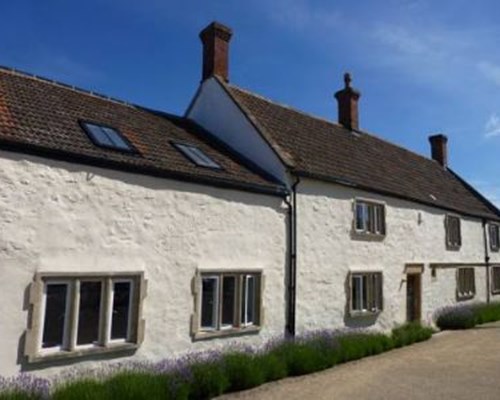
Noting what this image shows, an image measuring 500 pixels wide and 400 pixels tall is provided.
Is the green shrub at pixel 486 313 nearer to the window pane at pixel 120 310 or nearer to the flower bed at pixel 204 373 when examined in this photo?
the flower bed at pixel 204 373

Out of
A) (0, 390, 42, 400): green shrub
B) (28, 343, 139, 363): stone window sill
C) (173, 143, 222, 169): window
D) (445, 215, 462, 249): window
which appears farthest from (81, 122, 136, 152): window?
(445, 215, 462, 249): window

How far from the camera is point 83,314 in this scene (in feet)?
30.1

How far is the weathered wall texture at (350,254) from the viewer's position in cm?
1362

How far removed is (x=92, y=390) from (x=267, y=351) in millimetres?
4559

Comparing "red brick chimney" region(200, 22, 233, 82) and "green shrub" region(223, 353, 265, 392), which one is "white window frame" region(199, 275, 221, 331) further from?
"red brick chimney" region(200, 22, 233, 82)

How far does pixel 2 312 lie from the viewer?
8.02 m

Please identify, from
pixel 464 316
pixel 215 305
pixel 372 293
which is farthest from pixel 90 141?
pixel 464 316

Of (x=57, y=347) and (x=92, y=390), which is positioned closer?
(x=92, y=390)

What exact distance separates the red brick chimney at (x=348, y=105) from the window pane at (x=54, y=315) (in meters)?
14.8

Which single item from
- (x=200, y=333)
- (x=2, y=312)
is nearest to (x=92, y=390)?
(x=2, y=312)

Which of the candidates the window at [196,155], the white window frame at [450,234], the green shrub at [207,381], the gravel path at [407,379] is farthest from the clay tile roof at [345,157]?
the green shrub at [207,381]

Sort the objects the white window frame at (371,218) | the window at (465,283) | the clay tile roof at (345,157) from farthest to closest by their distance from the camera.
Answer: the window at (465,283)
the white window frame at (371,218)
the clay tile roof at (345,157)

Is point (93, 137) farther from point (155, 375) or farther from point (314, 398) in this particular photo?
point (314, 398)

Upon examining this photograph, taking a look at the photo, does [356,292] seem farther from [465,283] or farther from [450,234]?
[465,283]
